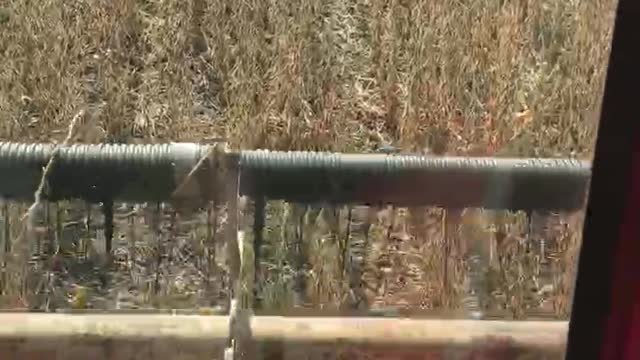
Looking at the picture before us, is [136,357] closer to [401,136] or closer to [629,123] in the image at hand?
[401,136]

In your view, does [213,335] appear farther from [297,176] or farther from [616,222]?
[616,222]

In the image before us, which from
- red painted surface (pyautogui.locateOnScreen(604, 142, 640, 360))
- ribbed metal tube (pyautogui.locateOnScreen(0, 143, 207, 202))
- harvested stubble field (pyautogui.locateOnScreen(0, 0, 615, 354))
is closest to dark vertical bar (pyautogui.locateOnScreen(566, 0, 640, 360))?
red painted surface (pyautogui.locateOnScreen(604, 142, 640, 360))

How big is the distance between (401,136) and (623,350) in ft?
1.62

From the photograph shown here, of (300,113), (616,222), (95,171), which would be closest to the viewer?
(616,222)

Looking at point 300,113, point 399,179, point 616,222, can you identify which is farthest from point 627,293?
point 300,113

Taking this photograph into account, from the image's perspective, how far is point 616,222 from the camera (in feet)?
1.43

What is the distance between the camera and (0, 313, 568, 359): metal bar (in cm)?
85

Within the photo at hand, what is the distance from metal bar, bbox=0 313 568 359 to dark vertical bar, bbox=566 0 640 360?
0.37 m

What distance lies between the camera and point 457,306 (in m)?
0.89

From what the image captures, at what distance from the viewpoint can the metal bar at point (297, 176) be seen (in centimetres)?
83

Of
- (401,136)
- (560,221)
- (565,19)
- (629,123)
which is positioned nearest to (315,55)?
(401,136)

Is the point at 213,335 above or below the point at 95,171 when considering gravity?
below

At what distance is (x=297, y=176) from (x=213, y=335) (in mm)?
141

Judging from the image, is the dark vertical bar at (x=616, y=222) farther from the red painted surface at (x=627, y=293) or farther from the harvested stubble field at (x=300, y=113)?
the harvested stubble field at (x=300, y=113)
